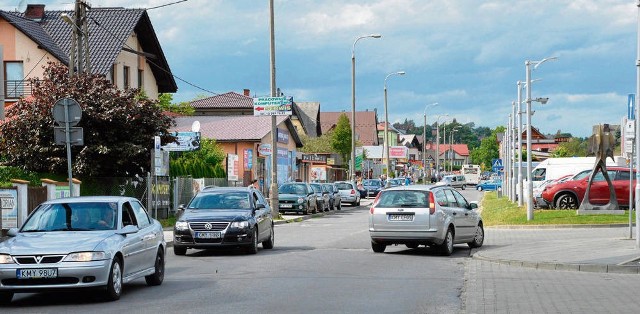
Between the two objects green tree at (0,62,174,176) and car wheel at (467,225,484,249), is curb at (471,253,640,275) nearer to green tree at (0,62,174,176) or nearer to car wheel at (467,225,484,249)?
car wheel at (467,225,484,249)

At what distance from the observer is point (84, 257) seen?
1187 cm

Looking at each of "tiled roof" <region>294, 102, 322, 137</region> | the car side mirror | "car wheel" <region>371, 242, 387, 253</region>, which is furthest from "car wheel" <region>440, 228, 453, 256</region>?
"tiled roof" <region>294, 102, 322, 137</region>

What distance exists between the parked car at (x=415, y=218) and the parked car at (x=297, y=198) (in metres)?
22.0

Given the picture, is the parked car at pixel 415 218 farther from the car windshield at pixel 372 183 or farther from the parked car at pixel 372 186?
the car windshield at pixel 372 183

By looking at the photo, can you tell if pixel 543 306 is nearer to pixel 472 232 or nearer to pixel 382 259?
pixel 382 259

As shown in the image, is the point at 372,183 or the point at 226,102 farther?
the point at 226,102

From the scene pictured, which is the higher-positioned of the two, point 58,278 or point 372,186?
point 58,278

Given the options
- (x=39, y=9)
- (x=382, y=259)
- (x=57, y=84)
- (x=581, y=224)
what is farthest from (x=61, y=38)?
(x=382, y=259)

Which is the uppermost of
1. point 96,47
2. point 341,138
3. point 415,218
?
point 96,47

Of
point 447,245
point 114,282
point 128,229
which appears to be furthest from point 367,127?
point 114,282

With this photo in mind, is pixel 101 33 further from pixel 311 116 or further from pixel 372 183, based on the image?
pixel 311 116

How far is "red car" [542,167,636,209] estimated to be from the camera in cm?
3494

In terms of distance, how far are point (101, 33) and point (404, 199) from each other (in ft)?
97.1

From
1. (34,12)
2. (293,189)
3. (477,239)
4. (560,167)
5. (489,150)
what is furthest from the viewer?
(489,150)
